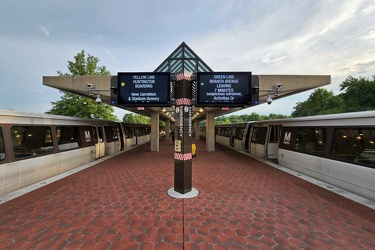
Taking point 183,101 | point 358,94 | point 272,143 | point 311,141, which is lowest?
point 272,143

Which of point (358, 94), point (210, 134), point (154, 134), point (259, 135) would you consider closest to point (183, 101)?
point (259, 135)

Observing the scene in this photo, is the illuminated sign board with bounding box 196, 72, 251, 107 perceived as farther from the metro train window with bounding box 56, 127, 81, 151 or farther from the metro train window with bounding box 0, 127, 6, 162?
the metro train window with bounding box 56, 127, 81, 151

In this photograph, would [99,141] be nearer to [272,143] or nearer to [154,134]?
[154,134]

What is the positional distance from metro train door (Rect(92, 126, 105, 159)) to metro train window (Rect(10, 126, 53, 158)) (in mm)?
3423

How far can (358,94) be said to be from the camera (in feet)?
78.7

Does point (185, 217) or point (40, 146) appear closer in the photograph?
point (185, 217)

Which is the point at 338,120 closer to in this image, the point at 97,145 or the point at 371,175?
the point at 371,175

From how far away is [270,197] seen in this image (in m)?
4.64

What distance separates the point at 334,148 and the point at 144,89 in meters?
6.43

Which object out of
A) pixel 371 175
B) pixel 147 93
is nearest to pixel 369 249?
pixel 371 175

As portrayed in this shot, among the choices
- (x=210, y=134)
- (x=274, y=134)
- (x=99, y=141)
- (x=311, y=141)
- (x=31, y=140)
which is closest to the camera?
(x=31, y=140)

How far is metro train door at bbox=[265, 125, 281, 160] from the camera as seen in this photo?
9555mm

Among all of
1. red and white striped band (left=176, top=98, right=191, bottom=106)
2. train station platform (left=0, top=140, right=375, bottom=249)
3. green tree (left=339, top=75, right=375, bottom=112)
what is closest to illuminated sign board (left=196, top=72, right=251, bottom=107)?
red and white striped band (left=176, top=98, right=191, bottom=106)

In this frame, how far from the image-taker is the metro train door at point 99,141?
9842mm
